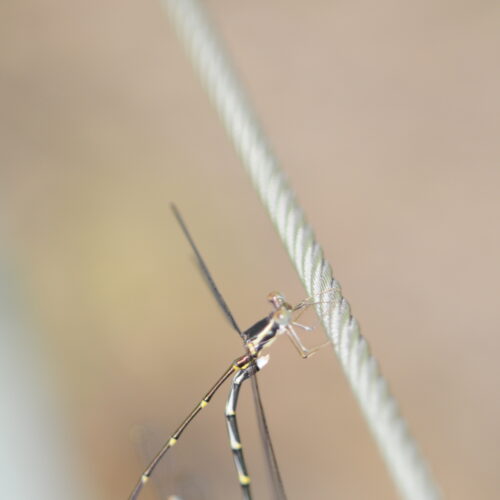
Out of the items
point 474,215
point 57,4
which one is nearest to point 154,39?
point 57,4

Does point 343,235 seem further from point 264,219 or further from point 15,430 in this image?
point 15,430

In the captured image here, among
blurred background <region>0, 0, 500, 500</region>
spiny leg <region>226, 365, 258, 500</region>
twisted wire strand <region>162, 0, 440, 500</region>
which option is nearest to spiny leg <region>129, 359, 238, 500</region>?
spiny leg <region>226, 365, 258, 500</region>

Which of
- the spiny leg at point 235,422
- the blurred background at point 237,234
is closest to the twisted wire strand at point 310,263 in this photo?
the spiny leg at point 235,422

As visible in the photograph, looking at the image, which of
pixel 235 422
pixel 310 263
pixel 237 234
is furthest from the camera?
pixel 237 234

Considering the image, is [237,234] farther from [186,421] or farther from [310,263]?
[310,263]

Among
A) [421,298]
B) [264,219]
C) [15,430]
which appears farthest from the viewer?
[264,219]

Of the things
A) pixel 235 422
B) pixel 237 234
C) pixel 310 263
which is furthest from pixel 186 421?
pixel 237 234

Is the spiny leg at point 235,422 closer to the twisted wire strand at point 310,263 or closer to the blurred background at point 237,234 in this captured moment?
the twisted wire strand at point 310,263
